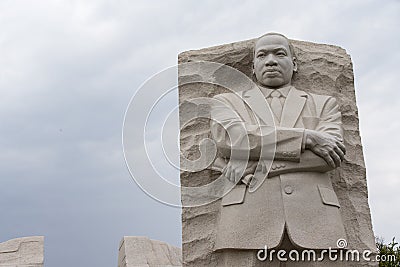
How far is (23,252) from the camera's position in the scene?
7.91 metres

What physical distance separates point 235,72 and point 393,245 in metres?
5.91

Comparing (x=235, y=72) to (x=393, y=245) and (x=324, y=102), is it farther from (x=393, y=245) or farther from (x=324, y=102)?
(x=393, y=245)

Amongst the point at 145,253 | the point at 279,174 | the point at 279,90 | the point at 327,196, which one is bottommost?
the point at 145,253

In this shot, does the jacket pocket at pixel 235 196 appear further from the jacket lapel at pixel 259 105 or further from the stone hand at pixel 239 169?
the jacket lapel at pixel 259 105

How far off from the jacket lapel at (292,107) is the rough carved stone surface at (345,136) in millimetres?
385

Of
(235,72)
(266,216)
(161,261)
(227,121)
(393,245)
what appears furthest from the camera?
(393,245)

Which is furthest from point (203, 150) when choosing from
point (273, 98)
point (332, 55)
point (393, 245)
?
point (393, 245)

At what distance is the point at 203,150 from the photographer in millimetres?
4816

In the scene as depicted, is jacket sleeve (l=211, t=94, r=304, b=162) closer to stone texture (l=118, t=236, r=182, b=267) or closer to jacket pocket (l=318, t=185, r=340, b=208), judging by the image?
jacket pocket (l=318, t=185, r=340, b=208)

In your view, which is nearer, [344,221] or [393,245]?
[344,221]

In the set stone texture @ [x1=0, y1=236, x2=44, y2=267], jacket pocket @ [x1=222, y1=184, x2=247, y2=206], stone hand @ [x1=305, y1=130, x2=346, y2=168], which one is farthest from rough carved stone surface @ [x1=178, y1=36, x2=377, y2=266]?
stone texture @ [x1=0, y1=236, x2=44, y2=267]

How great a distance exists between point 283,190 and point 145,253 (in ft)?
15.4

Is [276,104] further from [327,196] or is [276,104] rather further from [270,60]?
[327,196]

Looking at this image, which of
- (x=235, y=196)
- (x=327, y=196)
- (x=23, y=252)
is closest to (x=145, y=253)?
(x=23, y=252)
